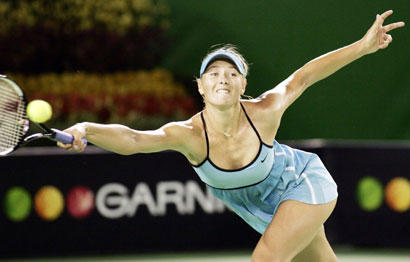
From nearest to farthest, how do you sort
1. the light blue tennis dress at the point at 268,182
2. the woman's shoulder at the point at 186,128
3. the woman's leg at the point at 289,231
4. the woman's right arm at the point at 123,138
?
the woman's right arm at the point at 123,138
the woman's leg at the point at 289,231
the woman's shoulder at the point at 186,128
the light blue tennis dress at the point at 268,182

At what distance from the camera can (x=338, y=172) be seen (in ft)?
26.3

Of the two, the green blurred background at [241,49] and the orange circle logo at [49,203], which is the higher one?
the green blurred background at [241,49]

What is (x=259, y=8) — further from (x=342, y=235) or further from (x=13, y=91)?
(x=13, y=91)

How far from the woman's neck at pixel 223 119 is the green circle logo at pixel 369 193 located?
333cm

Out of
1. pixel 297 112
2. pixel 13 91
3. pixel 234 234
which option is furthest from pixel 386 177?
pixel 13 91

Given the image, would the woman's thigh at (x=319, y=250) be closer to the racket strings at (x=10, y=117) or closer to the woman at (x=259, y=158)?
the woman at (x=259, y=158)

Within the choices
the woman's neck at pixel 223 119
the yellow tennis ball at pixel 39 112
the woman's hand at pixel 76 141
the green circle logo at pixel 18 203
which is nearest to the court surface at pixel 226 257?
the green circle logo at pixel 18 203

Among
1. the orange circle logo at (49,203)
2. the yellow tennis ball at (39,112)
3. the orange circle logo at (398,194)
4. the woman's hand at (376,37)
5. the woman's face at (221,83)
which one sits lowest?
the orange circle logo at (398,194)

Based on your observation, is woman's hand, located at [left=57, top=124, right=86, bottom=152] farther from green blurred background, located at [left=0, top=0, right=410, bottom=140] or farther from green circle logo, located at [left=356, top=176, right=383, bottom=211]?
green blurred background, located at [left=0, top=0, right=410, bottom=140]

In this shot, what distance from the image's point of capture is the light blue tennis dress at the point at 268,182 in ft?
16.4

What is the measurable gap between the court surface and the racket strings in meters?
3.30

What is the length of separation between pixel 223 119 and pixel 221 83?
0.72 feet

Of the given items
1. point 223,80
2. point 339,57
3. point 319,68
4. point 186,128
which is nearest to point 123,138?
point 186,128

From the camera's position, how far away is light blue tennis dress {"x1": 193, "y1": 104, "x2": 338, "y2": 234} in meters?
5.00
